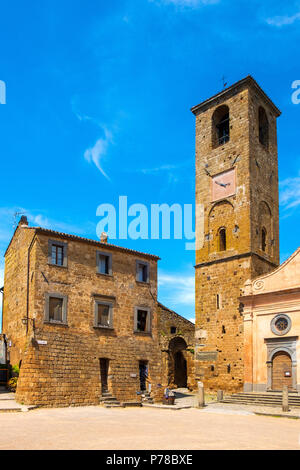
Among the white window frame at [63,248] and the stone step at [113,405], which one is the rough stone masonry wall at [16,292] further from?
the stone step at [113,405]

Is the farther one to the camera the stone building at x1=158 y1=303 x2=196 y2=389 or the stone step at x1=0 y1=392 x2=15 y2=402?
the stone building at x1=158 y1=303 x2=196 y2=389

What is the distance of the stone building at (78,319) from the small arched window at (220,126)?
993 cm

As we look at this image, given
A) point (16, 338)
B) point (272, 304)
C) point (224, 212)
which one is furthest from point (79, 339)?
point (224, 212)

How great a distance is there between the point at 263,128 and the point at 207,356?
1600cm

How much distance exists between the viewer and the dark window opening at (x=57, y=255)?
77.2 ft

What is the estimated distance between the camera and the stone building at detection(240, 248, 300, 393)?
24.5 meters

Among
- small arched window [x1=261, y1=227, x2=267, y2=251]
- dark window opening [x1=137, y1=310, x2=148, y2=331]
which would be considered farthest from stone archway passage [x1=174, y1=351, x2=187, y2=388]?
small arched window [x1=261, y1=227, x2=267, y2=251]

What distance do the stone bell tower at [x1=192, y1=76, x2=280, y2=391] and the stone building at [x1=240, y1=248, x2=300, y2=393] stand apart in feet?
2.90

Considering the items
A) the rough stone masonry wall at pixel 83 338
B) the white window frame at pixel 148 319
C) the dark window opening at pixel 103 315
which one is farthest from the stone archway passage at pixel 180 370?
the dark window opening at pixel 103 315

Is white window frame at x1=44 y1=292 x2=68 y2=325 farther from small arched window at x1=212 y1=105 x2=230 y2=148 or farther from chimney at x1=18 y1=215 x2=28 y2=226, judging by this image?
small arched window at x1=212 y1=105 x2=230 y2=148

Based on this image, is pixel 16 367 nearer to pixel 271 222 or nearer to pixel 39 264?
pixel 39 264

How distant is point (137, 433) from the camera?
12.5 meters

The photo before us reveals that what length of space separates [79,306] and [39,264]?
3005mm

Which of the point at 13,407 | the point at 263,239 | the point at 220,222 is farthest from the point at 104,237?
the point at 13,407
